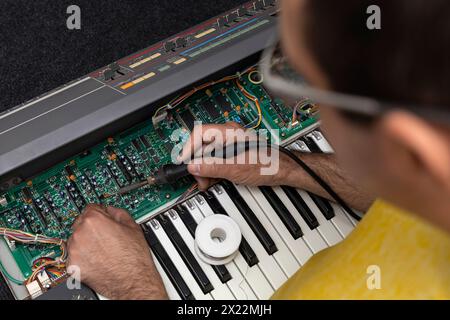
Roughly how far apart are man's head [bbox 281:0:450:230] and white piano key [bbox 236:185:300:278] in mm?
771

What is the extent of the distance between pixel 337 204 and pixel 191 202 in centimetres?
46

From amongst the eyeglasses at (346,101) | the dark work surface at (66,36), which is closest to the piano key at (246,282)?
the eyeglasses at (346,101)

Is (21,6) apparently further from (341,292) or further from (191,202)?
(341,292)

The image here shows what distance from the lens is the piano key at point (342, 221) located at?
163 centimetres

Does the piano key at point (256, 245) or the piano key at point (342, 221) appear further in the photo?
the piano key at point (342, 221)

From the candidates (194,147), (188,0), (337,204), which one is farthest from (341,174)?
(188,0)

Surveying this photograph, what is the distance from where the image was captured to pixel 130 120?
4.98 feet

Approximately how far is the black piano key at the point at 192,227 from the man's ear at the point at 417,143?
86 cm

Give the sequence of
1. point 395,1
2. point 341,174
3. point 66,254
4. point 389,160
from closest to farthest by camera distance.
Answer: point 395,1
point 389,160
point 66,254
point 341,174

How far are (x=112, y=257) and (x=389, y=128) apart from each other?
100 cm

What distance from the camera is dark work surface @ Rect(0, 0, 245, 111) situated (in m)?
2.51

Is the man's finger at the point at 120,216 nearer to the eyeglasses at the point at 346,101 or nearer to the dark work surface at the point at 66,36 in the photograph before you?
the eyeglasses at the point at 346,101

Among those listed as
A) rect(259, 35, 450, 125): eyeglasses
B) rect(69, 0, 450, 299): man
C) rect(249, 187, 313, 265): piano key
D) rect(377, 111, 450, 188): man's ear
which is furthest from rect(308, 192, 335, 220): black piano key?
rect(377, 111, 450, 188): man's ear

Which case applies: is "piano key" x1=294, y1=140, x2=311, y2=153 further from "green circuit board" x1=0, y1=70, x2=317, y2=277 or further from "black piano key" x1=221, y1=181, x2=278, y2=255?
"black piano key" x1=221, y1=181, x2=278, y2=255
